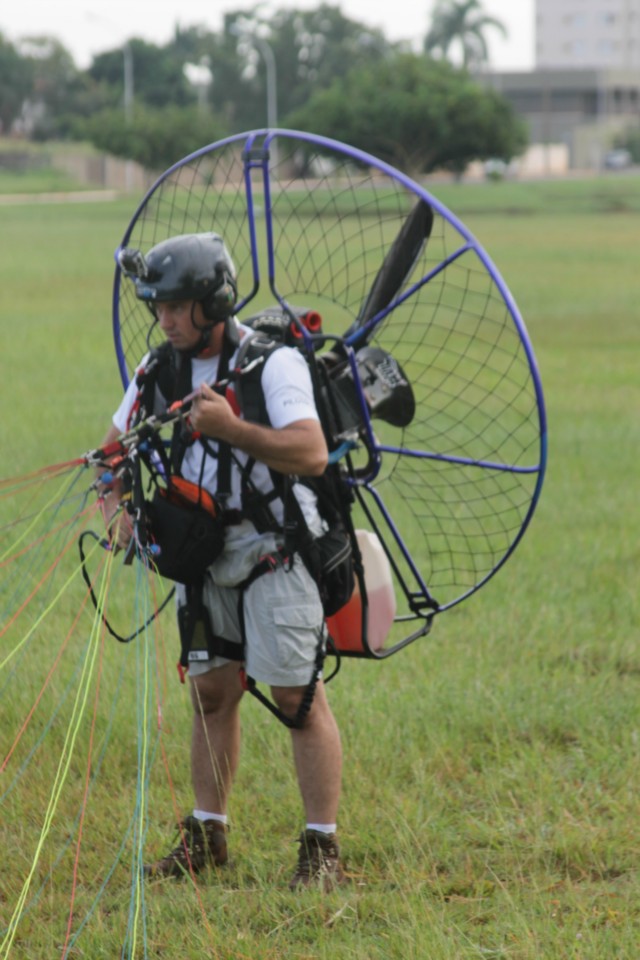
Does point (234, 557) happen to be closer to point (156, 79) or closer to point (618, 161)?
Answer: point (618, 161)

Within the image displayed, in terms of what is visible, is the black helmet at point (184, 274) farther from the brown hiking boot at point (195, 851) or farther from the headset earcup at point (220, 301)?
the brown hiking boot at point (195, 851)

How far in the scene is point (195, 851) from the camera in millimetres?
4230

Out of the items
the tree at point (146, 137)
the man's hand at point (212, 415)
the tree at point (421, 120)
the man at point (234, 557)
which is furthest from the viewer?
the tree at point (146, 137)

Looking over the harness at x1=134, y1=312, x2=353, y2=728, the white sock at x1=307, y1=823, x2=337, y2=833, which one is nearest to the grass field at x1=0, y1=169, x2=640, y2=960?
the white sock at x1=307, y1=823, x2=337, y2=833

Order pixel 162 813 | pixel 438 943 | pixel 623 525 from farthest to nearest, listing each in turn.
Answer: pixel 623 525, pixel 162 813, pixel 438 943

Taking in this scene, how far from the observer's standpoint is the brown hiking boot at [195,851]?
4.20 metres

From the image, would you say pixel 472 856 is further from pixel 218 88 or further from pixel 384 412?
pixel 218 88

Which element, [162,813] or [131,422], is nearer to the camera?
[131,422]

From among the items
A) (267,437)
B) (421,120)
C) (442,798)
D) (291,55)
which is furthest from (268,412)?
(291,55)

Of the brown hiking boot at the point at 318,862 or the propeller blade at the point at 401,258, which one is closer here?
the brown hiking boot at the point at 318,862

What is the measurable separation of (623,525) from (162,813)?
4.64 meters

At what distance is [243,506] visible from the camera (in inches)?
154

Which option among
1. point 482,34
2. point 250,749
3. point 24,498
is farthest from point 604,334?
point 482,34

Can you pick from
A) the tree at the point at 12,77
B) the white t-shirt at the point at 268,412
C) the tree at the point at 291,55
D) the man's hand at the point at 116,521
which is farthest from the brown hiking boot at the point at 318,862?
the tree at the point at 12,77
